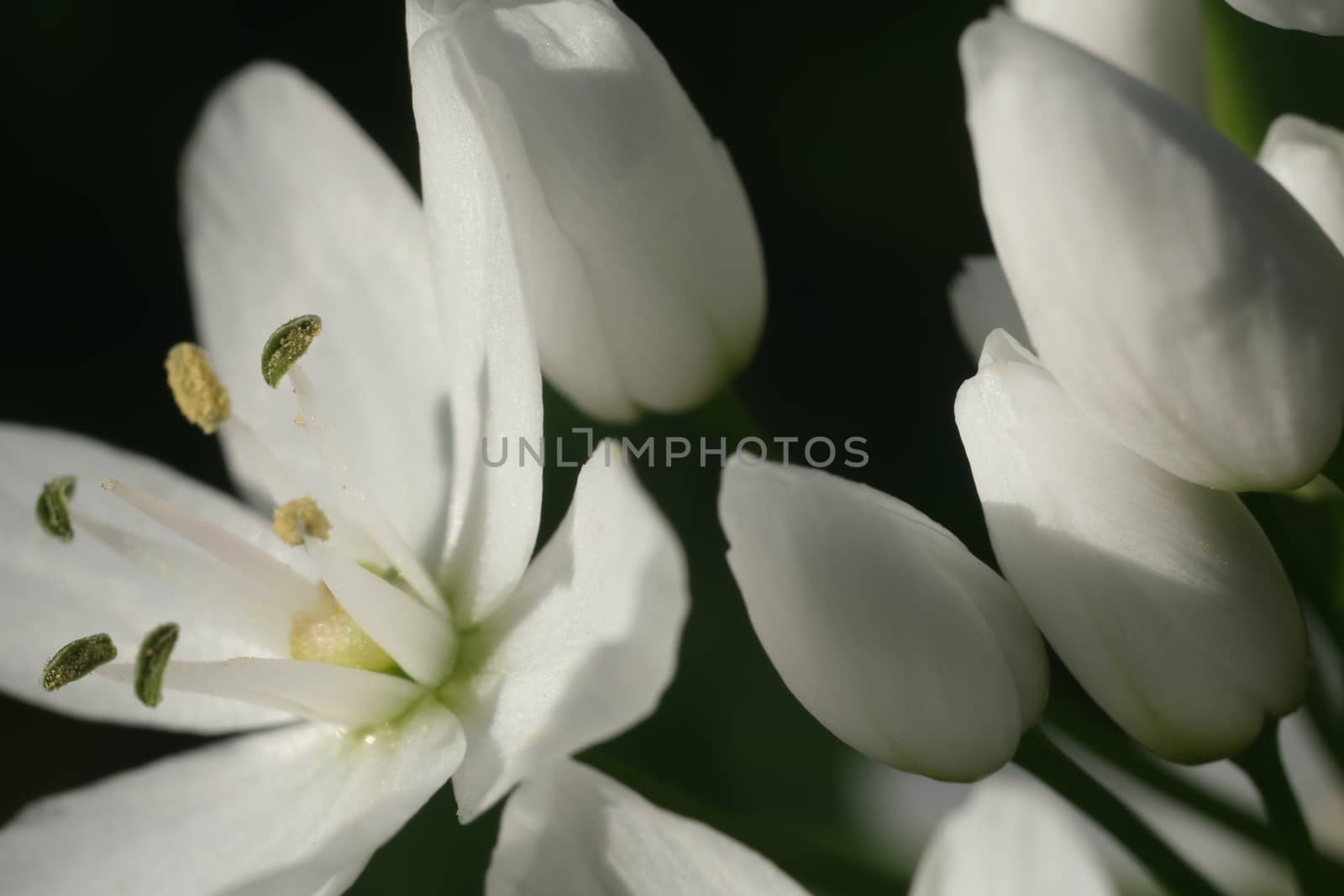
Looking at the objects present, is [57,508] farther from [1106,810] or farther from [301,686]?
[1106,810]

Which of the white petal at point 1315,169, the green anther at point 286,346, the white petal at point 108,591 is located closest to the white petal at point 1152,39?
the white petal at point 1315,169

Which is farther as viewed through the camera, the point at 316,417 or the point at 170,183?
the point at 170,183

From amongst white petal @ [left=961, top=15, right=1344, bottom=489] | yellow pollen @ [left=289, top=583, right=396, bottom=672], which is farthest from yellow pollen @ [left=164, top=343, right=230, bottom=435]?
white petal @ [left=961, top=15, right=1344, bottom=489]

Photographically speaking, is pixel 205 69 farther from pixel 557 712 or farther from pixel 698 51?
pixel 557 712

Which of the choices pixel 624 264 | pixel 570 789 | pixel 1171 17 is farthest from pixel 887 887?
pixel 1171 17

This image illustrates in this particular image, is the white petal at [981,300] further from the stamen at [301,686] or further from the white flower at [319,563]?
the stamen at [301,686]

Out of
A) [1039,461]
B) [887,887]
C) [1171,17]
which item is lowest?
[887,887]

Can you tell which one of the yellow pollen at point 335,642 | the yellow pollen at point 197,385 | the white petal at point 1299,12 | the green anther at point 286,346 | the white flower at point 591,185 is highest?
the white petal at point 1299,12
